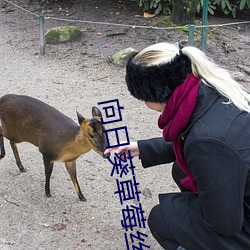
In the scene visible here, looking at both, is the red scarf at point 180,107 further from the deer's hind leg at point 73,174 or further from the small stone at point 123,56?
the small stone at point 123,56

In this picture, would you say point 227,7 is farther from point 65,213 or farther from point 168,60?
point 168,60

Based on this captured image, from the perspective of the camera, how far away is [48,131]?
3303mm

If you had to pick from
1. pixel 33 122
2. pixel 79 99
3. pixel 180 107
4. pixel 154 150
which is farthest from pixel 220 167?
pixel 79 99

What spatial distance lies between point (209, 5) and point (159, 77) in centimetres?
587

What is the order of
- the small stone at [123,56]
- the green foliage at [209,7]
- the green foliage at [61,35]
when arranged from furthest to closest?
the green foliage at [209,7] → the green foliage at [61,35] → the small stone at [123,56]

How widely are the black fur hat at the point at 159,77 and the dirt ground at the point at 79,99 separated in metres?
1.27

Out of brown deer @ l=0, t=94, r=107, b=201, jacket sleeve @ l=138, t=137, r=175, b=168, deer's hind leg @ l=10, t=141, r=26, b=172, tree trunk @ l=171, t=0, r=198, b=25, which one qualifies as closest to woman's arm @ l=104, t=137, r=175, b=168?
jacket sleeve @ l=138, t=137, r=175, b=168

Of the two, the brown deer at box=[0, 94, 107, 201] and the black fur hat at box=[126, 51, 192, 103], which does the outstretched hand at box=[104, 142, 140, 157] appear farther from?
the black fur hat at box=[126, 51, 192, 103]

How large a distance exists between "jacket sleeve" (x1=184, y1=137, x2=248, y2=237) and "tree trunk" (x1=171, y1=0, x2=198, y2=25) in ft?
17.0

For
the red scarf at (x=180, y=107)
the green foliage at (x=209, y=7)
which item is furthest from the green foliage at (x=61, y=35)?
the red scarf at (x=180, y=107)

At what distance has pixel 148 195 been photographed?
11.6ft

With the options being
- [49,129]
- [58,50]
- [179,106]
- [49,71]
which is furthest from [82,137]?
[58,50]

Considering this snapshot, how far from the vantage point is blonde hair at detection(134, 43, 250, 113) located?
2039 mm

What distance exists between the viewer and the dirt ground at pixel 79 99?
3180 mm
